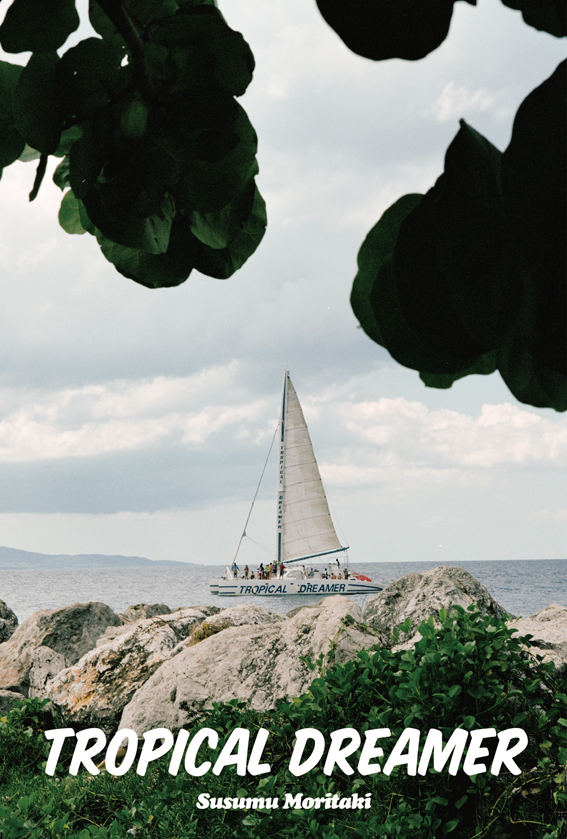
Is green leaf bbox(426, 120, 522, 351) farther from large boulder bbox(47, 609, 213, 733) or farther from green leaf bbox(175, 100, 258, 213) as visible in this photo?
large boulder bbox(47, 609, 213, 733)

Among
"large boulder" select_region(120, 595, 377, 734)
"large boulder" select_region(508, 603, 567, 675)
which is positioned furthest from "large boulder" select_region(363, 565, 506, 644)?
"large boulder" select_region(120, 595, 377, 734)

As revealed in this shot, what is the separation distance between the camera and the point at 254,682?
3379 millimetres

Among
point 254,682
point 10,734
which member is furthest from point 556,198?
point 10,734

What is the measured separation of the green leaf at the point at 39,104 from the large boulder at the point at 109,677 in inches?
170

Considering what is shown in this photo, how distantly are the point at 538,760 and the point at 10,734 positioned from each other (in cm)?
350

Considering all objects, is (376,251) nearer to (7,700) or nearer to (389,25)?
(389,25)

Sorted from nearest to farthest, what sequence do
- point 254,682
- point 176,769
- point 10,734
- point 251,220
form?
point 251,220 < point 176,769 < point 254,682 < point 10,734

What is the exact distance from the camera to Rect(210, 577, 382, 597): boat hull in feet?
104

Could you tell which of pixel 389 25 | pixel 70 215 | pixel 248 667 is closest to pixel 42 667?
pixel 248 667

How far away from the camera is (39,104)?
1.53ft

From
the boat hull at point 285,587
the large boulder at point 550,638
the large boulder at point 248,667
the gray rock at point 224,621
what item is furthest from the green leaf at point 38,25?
the boat hull at point 285,587

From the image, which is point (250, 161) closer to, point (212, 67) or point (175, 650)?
point (212, 67)

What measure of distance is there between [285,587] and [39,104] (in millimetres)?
32597

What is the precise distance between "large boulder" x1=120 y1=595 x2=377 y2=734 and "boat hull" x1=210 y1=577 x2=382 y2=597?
2862 centimetres
